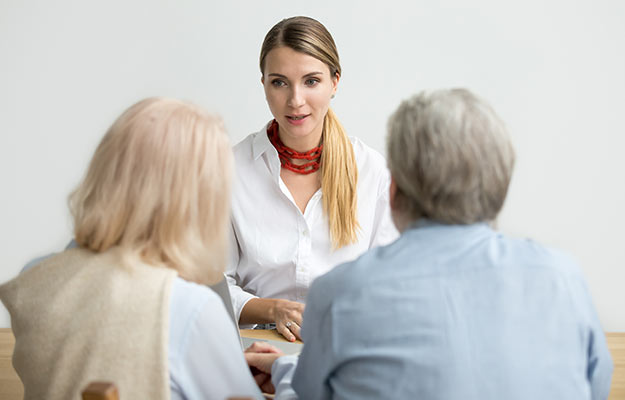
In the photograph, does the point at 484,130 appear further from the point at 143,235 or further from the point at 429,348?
the point at 143,235

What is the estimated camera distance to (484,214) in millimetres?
1126

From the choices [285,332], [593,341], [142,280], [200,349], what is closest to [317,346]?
[200,349]

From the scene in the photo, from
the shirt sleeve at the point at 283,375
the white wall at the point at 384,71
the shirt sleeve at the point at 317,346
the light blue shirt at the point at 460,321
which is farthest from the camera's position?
the white wall at the point at 384,71

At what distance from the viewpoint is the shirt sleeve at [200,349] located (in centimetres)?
107

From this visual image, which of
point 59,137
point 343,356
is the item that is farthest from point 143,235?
point 59,137

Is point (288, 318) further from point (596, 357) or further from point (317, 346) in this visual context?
point (596, 357)

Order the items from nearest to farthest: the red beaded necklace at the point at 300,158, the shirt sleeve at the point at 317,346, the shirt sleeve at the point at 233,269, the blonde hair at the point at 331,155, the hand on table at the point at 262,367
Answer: the shirt sleeve at the point at 317,346, the hand on table at the point at 262,367, the shirt sleeve at the point at 233,269, the blonde hair at the point at 331,155, the red beaded necklace at the point at 300,158

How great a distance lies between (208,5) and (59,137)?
37.9 inches

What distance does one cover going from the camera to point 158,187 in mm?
1128

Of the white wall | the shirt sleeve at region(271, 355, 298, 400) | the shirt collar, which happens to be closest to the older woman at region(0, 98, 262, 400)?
the shirt sleeve at region(271, 355, 298, 400)

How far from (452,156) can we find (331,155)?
46.2 inches

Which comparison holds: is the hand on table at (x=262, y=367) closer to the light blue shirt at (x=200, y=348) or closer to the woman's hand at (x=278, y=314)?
the woman's hand at (x=278, y=314)

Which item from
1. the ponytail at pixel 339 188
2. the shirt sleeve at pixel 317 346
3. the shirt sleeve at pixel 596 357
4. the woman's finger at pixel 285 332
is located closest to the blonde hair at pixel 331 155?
the ponytail at pixel 339 188

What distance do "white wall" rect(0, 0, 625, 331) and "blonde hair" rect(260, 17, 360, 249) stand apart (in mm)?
774
